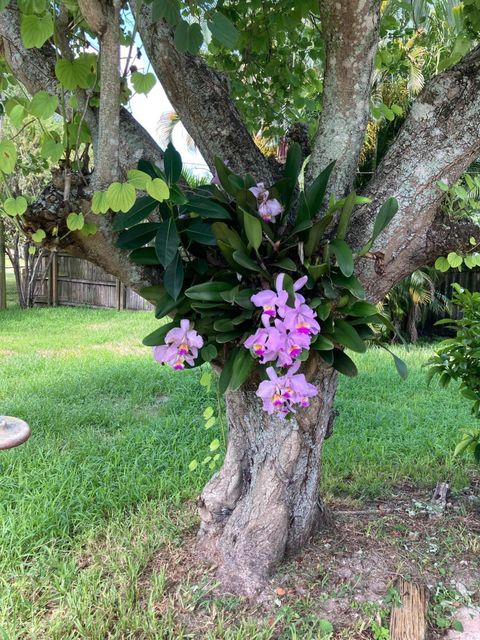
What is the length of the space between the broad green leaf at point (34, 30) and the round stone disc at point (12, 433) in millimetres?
1027

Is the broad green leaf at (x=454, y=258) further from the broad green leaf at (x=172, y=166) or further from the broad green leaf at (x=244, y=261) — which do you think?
the broad green leaf at (x=172, y=166)

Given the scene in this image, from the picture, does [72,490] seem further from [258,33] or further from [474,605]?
[258,33]

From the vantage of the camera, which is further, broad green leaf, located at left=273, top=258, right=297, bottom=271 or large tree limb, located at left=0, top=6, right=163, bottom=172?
large tree limb, located at left=0, top=6, right=163, bottom=172

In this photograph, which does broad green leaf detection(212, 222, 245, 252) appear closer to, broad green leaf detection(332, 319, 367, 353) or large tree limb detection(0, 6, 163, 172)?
broad green leaf detection(332, 319, 367, 353)

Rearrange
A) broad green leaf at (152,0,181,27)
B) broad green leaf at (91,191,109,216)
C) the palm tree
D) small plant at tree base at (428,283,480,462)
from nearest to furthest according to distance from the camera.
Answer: broad green leaf at (152,0,181,27), broad green leaf at (91,191,109,216), small plant at tree base at (428,283,480,462), the palm tree

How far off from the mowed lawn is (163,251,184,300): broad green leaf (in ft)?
3.32

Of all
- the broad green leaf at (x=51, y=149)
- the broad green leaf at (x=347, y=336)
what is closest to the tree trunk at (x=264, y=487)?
the broad green leaf at (x=347, y=336)

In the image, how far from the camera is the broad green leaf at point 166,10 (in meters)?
1.11

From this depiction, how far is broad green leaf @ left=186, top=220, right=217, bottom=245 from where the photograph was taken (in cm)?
137

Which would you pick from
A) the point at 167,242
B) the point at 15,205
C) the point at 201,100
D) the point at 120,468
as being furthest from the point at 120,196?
→ the point at 120,468

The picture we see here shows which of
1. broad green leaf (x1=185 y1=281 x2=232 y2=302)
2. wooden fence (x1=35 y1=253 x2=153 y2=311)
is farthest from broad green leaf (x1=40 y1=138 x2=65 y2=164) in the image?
wooden fence (x1=35 y1=253 x2=153 y2=311)

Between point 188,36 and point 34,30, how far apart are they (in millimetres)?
390

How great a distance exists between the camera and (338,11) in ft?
5.16

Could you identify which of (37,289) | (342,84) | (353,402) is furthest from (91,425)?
(37,289)
